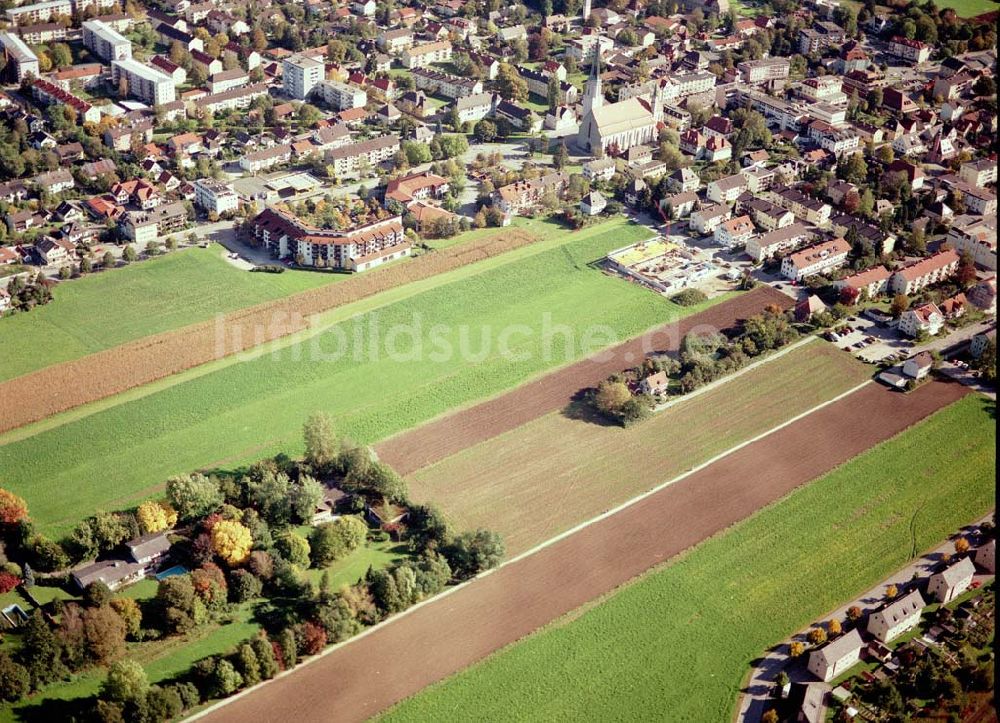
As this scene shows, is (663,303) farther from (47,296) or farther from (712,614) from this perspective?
(47,296)

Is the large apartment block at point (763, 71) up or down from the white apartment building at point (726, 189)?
up

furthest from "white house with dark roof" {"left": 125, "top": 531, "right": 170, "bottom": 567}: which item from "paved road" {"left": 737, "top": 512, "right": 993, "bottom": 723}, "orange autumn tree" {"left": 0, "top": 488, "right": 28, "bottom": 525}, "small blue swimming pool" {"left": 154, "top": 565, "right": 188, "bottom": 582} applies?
"paved road" {"left": 737, "top": 512, "right": 993, "bottom": 723}

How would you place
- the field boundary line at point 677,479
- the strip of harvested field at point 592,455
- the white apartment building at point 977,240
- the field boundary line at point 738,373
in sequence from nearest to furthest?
the field boundary line at point 677,479
the strip of harvested field at point 592,455
the field boundary line at point 738,373
the white apartment building at point 977,240

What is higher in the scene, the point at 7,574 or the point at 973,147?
the point at 973,147

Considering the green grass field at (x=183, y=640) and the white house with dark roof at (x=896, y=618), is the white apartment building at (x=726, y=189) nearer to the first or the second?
the white house with dark roof at (x=896, y=618)

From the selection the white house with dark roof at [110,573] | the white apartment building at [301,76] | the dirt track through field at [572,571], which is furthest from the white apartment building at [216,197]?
the dirt track through field at [572,571]

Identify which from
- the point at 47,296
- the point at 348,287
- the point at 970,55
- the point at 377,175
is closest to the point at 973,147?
the point at 970,55
